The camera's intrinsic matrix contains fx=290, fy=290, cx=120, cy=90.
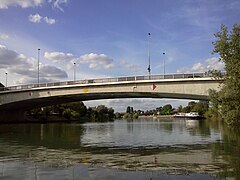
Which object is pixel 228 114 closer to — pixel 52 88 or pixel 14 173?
pixel 14 173

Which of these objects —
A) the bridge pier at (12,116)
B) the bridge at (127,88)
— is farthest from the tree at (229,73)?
the bridge pier at (12,116)

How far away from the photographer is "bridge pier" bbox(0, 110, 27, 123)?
307 feet

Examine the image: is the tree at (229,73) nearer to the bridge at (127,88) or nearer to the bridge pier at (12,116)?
the bridge at (127,88)

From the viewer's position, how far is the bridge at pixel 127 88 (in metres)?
49.1

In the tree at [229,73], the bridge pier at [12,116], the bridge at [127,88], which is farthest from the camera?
the bridge pier at [12,116]

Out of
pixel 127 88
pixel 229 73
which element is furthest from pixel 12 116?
pixel 229 73

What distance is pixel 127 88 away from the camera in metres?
57.6

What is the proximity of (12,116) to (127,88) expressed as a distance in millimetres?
56786

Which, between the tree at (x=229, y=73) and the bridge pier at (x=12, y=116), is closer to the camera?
the tree at (x=229, y=73)

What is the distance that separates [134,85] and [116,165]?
129ft

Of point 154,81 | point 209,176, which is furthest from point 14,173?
point 154,81

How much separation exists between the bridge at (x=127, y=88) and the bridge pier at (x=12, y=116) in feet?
45.2

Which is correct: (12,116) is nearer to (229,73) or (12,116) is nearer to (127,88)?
(127,88)

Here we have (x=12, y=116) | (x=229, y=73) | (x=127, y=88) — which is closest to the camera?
(x=229, y=73)
